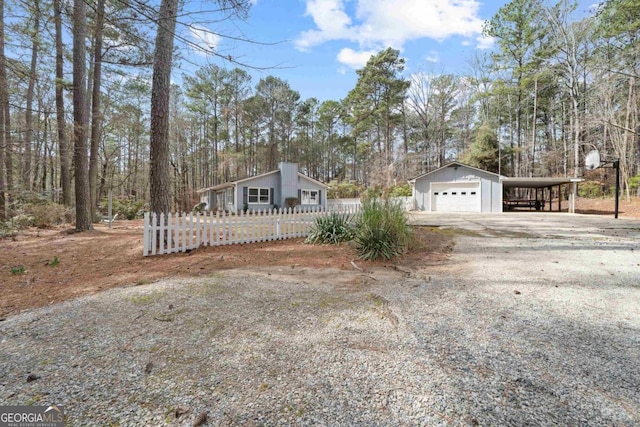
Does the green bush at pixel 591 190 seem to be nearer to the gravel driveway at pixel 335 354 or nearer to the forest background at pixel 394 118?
the forest background at pixel 394 118

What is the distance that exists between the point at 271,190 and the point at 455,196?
12932mm

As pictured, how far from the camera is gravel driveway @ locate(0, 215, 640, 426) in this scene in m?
1.41

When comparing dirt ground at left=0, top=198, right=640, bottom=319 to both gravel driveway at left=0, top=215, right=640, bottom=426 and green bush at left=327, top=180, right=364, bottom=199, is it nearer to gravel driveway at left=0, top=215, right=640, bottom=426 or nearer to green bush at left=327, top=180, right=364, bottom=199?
gravel driveway at left=0, top=215, right=640, bottom=426

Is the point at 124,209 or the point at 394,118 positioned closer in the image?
the point at 124,209

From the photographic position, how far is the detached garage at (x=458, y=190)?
18609 millimetres

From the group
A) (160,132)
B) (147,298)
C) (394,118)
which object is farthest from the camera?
(394,118)

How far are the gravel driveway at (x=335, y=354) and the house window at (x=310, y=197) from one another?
18.6 meters

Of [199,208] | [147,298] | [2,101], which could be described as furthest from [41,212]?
[199,208]

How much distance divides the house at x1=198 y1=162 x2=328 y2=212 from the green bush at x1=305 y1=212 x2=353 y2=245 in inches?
520

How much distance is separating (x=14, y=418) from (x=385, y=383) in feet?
6.26

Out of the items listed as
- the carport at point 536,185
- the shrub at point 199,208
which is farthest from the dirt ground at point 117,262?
the carport at point 536,185

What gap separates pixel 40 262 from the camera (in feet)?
14.8

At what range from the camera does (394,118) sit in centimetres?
2866

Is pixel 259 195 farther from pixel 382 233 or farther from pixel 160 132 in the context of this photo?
pixel 382 233
